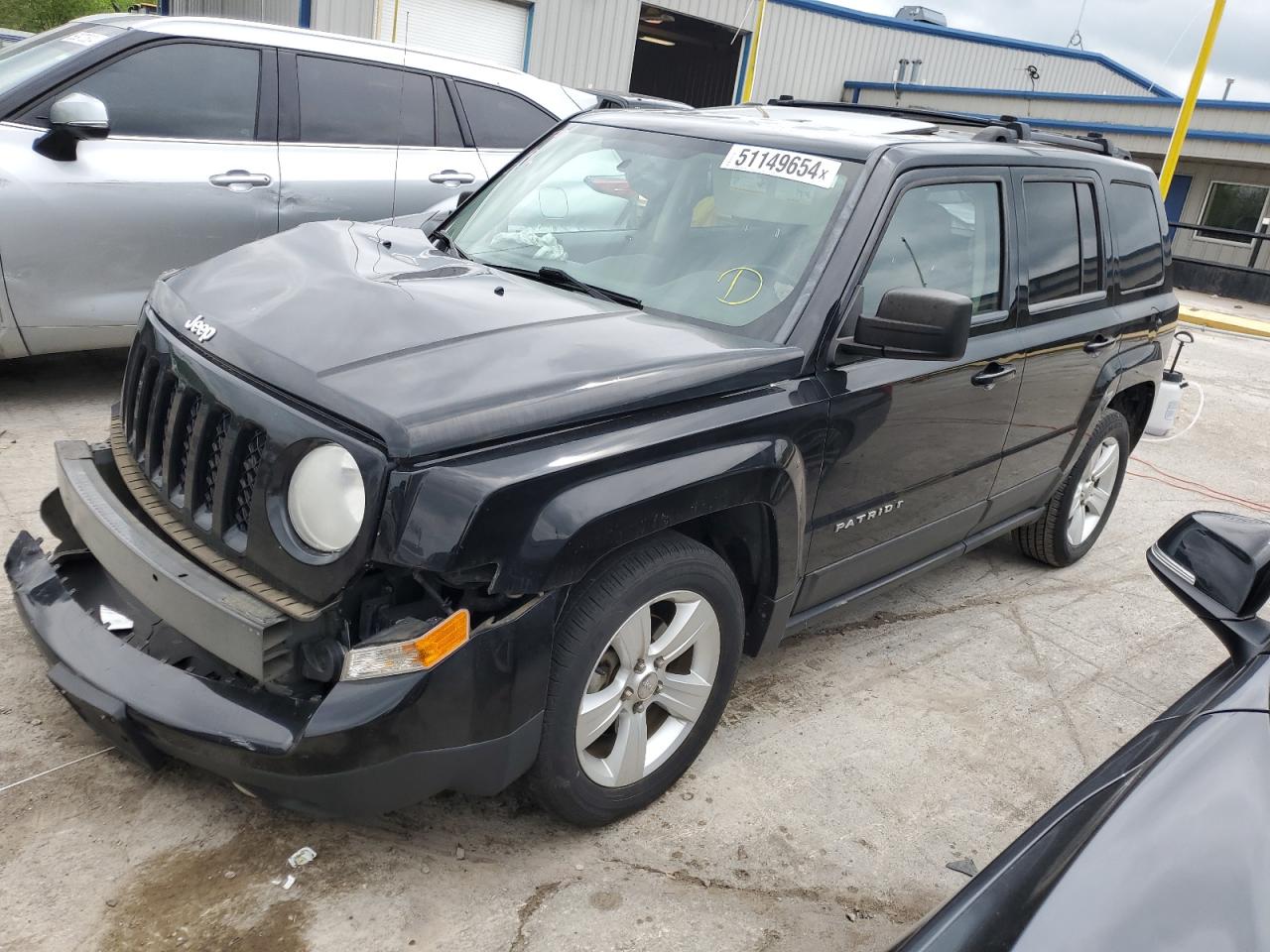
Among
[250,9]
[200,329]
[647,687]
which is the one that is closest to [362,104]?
[200,329]

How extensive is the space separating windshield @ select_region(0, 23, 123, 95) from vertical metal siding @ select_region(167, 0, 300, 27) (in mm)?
8430

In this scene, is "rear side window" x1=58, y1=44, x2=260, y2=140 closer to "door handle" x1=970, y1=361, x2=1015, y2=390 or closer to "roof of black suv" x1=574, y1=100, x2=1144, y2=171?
"roof of black suv" x1=574, y1=100, x2=1144, y2=171

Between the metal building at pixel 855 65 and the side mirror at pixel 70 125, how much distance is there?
9.27 meters

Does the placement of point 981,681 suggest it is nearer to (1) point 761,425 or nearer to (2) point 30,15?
(1) point 761,425

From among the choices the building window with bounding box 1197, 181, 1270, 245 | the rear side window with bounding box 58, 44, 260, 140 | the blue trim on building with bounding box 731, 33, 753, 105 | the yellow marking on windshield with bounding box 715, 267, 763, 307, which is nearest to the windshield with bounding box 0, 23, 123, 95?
the rear side window with bounding box 58, 44, 260, 140

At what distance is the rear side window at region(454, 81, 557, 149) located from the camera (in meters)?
6.48

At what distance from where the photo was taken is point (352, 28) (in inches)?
600

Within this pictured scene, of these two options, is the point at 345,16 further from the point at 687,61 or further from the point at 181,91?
the point at 687,61

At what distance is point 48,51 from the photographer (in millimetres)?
5316

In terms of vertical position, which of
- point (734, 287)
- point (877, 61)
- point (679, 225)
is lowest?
point (734, 287)

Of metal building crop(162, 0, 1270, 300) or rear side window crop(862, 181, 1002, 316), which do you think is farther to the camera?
Answer: metal building crop(162, 0, 1270, 300)

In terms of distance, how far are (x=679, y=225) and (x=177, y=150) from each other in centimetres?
331

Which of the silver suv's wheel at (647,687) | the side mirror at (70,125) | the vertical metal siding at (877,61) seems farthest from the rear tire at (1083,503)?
the vertical metal siding at (877,61)

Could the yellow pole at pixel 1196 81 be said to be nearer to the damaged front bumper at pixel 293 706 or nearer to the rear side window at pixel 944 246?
the rear side window at pixel 944 246
